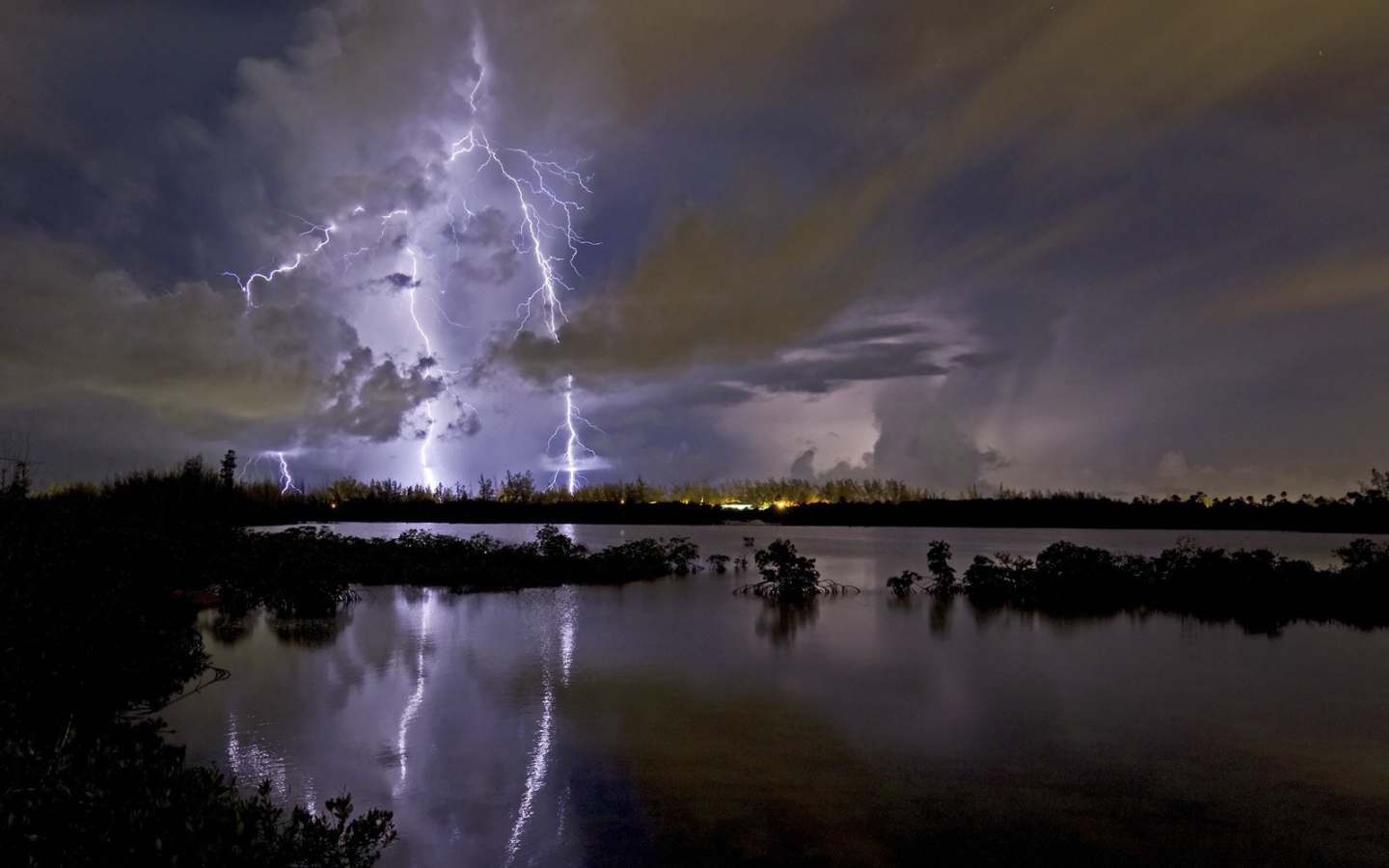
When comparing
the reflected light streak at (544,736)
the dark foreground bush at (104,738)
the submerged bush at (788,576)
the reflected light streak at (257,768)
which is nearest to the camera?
the dark foreground bush at (104,738)

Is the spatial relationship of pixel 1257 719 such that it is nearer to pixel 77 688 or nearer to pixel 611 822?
pixel 611 822

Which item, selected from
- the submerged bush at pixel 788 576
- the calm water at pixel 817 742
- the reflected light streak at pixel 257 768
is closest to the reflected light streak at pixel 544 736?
the calm water at pixel 817 742

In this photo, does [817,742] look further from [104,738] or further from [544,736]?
[104,738]

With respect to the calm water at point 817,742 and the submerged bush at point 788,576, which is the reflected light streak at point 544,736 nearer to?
the calm water at point 817,742

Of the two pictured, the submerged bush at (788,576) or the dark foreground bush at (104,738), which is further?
the submerged bush at (788,576)

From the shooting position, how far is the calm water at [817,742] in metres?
7.75

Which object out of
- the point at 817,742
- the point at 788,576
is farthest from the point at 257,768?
the point at 788,576

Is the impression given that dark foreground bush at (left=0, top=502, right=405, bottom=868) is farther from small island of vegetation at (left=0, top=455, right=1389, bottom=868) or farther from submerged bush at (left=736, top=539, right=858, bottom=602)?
submerged bush at (left=736, top=539, right=858, bottom=602)

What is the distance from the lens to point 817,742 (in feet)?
35.2

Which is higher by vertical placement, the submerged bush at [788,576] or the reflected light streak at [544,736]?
the submerged bush at [788,576]

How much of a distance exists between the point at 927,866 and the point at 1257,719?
8.14m

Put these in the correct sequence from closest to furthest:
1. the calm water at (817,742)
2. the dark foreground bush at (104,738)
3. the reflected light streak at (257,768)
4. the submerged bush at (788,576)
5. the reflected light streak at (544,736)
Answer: the dark foreground bush at (104,738) < the calm water at (817,742) < the reflected light streak at (544,736) < the reflected light streak at (257,768) < the submerged bush at (788,576)

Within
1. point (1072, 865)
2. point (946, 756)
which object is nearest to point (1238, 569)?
point (946, 756)

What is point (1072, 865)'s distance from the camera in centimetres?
730
